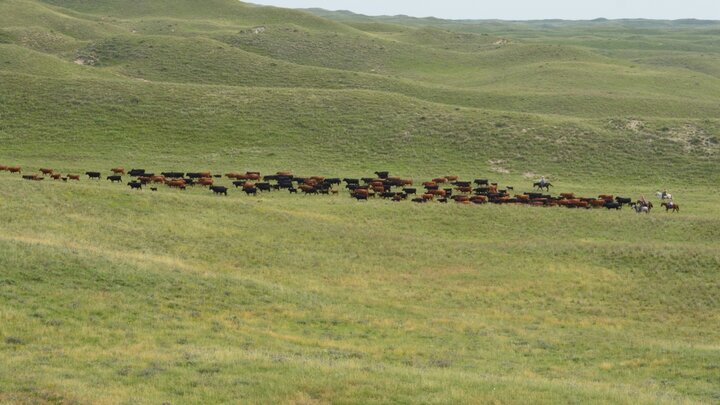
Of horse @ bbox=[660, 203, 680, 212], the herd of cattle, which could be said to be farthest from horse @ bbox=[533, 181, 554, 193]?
horse @ bbox=[660, 203, 680, 212]

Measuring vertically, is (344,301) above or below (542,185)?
below

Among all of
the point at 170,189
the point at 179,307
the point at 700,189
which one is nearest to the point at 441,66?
the point at 700,189

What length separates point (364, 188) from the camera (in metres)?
63.7

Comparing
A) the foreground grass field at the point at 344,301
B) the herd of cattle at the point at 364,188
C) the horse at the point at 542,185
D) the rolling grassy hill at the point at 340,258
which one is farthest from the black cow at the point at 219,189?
the horse at the point at 542,185

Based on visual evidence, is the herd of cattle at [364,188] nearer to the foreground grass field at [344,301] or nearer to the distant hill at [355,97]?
A: the foreground grass field at [344,301]

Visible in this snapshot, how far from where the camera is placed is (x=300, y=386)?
21.7 metres

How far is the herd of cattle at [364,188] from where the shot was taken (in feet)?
197

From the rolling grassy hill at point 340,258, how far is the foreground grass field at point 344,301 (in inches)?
5.0

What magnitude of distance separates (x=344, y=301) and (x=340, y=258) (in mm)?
8079

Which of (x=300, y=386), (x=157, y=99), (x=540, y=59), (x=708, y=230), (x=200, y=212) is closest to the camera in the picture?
(x=300, y=386)

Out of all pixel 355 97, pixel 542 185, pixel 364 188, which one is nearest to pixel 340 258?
pixel 364 188

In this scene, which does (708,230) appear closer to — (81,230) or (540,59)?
(81,230)

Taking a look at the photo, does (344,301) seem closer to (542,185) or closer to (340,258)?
(340,258)

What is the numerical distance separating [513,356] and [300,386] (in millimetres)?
10397
